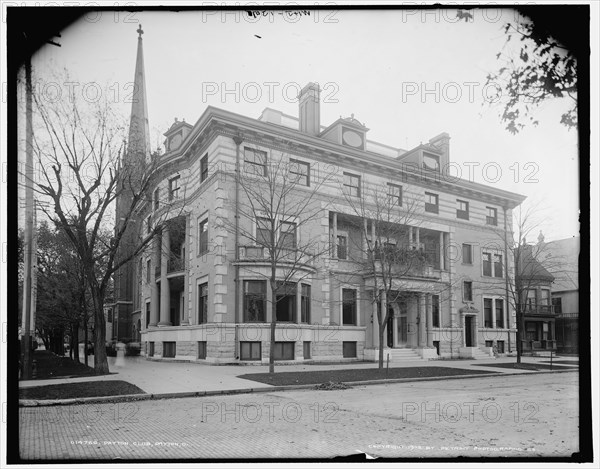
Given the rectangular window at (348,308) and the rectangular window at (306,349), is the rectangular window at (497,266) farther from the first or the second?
the rectangular window at (306,349)

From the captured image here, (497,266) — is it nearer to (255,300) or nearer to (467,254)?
(467,254)

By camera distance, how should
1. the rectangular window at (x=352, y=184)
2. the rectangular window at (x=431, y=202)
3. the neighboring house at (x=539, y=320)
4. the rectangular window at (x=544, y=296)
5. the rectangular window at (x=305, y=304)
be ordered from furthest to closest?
the rectangular window at (x=544, y=296)
the neighboring house at (x=539, y=320)
the rectangular window at (x=431, y=202)
the rectangular window at (x=352, y=184)
the rectangular window at (x=305, y=304)

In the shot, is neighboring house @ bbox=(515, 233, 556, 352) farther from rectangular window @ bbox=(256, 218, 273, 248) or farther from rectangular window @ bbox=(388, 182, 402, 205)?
rectangular window @ bbox=(256, 218, 273, 248)

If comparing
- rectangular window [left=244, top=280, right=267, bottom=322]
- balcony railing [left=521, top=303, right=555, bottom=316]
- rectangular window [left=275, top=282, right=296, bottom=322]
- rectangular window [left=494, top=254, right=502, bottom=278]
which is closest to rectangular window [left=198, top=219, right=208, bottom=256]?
rectangular window [left=244, top=280, right=267, bottom=322]

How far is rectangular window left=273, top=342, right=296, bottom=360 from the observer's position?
24872mm

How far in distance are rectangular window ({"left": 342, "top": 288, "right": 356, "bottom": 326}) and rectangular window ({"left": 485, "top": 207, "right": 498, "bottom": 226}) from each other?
11.2m

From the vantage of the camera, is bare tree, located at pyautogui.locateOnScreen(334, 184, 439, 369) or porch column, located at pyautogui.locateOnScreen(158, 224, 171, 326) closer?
bare tree, located at pyautogui.locateOnScreen(334, 184, 439, 369)

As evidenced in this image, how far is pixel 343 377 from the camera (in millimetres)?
18484

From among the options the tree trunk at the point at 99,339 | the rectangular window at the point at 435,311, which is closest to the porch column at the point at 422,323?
the rectangular window at the point at 435,311

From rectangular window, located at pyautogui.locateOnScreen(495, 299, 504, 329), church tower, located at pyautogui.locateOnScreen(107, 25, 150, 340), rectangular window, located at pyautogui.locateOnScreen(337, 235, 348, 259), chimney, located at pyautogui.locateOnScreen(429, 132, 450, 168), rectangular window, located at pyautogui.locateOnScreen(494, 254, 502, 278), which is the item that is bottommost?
rectangular window, located at pyautogui.locateOnScreen(495, 299, 504, 329)

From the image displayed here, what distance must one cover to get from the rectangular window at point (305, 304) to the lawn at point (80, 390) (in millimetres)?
11763

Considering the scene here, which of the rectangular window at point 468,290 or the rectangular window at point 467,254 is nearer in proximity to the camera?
the rectangular window at point 467,254

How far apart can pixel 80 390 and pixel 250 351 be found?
1077cm

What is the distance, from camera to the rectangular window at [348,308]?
28.4 m
